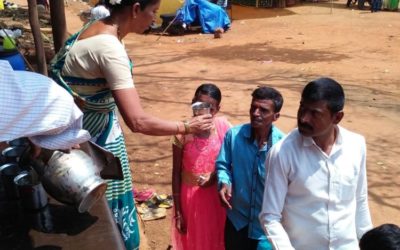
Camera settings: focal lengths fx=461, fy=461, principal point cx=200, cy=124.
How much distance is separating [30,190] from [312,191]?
1200 mm

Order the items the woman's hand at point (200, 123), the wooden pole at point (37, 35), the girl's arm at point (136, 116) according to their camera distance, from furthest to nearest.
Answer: the wooden pole at point (37, 35) → the woman's hand at point (200, 123) → the girl's arm at point (136, 116)

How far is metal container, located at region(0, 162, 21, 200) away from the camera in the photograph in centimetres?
191

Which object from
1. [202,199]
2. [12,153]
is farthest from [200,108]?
[12,153]

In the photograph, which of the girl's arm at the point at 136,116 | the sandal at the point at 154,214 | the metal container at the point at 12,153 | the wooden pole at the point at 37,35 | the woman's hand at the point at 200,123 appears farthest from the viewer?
the wooden pole at the point at 37,35

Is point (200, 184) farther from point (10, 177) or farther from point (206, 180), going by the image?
point (10, 177)

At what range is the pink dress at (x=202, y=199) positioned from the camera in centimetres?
282

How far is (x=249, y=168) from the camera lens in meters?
2.56

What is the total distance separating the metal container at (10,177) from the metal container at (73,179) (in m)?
0.21

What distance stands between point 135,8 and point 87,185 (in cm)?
102

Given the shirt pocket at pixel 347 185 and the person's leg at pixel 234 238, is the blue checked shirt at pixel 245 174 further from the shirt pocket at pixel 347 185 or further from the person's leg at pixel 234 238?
the shirt pocket at pixel 347 185

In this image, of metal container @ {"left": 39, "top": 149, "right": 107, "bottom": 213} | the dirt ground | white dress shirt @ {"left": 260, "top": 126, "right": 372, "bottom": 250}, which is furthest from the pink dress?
metal container @ {"left": 39, "top": 149, "right": 107, "bottom": 213}

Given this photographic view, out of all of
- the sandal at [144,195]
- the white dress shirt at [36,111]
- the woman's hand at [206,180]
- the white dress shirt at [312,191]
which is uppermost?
the white dress shirt at [36,111]

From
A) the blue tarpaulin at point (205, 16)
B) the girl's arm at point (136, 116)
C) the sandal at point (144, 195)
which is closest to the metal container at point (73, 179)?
the girl's arm at point (136, 116)

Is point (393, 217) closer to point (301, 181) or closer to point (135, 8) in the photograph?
point (301, 181)
